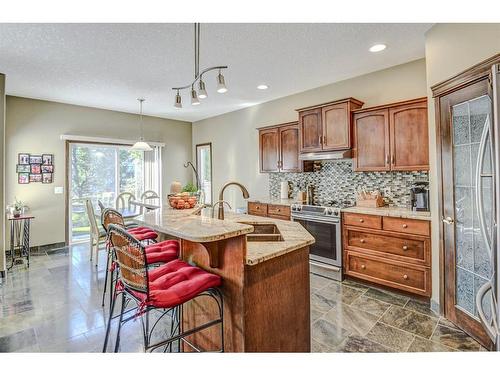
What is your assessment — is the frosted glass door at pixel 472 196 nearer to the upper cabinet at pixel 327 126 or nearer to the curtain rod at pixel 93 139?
the upper cabinet at pixel 327 126

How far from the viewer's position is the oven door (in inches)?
138

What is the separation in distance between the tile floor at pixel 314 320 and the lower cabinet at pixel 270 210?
103cm

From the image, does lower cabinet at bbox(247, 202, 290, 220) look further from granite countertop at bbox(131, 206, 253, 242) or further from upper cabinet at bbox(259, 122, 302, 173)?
granite countertop at bbox(131, 206, 253, 242)

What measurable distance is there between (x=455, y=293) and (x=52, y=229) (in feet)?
19.9

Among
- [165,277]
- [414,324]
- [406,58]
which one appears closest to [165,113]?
[406,58]

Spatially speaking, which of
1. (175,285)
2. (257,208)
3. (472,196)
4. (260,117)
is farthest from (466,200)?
(260,117)

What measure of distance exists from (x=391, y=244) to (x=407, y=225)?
0.92ft

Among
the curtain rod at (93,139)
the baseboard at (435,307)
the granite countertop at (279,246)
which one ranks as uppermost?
the curtain rod at (93,139)

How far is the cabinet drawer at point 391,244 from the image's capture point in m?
2.85

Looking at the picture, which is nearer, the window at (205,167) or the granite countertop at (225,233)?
the granite countertop at (225,233)

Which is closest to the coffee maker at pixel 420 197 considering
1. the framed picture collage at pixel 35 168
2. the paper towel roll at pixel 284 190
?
the paper towel roll at pixel 284 190

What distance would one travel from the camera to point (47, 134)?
5.00 meters

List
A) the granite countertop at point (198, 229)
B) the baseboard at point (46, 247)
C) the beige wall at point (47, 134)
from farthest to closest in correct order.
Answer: the baseboard at point (46, 247) < the beige wall at point (47, 134) < the granite countertop at point (198, 229)

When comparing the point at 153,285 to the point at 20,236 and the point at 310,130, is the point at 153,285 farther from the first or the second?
the point at 20,236
